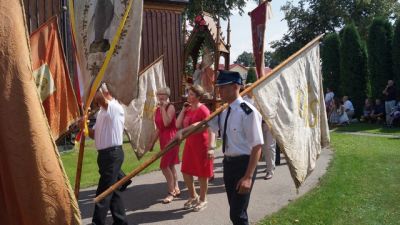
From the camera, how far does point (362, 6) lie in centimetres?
4456

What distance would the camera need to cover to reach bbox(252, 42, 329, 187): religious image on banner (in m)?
4.56

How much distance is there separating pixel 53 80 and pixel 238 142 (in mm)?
2416

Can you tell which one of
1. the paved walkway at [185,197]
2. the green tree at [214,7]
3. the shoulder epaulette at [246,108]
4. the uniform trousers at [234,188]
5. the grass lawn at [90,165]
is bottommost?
the paved walkway at [185,197]

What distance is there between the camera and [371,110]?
2084 centimetres

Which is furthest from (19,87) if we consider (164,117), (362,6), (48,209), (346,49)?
(362,6)

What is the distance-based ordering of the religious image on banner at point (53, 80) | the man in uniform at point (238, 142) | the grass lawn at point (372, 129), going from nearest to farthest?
the man in uniform at point (238, 142) < the religious image on banner at point (53, 80) < the grass lawn at point (372, 129)

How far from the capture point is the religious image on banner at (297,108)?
15.0 feet

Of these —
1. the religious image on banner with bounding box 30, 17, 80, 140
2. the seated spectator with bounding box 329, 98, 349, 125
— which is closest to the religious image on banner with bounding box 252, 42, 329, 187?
the religious image on banner with bounding box 30, 17, 80, 140

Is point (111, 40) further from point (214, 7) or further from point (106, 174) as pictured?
point (214, 7)

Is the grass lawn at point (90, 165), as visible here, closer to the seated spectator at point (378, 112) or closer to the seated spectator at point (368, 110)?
the seated spectator at point (378, 112)

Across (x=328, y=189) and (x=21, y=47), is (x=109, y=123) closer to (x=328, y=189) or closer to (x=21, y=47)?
(x=21, y=47)

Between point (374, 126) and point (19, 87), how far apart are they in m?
18.9

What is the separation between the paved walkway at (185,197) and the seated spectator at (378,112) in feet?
37.6

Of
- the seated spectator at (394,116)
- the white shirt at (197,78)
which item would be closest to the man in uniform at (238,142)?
A: the white shirt at (197,78)
